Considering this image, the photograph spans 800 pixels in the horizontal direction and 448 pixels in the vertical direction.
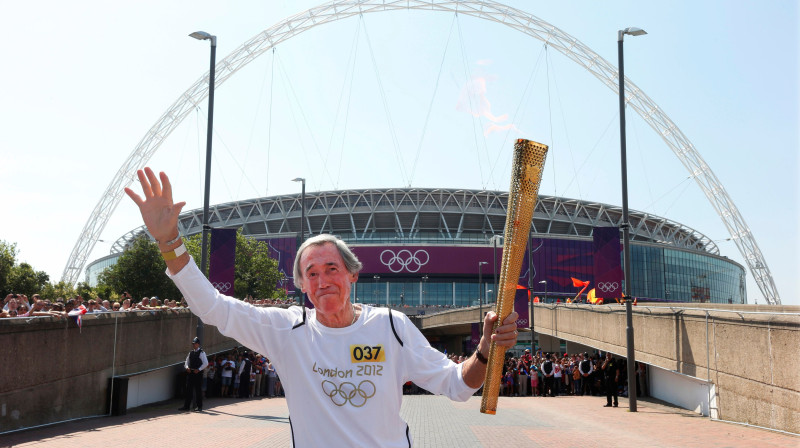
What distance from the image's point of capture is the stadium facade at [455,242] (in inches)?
3565

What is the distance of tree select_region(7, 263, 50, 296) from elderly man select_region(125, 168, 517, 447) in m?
43.1

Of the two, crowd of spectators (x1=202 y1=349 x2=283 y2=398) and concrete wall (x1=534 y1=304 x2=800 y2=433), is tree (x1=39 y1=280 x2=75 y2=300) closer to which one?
crowd of spectators (x1=202 y1=349 x2=283 y2=398)

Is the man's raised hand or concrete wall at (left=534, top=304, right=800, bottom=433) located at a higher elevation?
the man's raised hand

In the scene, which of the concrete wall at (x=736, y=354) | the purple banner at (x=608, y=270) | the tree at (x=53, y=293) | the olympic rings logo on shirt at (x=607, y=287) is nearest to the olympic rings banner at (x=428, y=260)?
the tree at (x=53, y=293)

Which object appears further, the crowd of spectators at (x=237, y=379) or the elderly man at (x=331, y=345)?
the crowd of spectators at (x=237, y=379)

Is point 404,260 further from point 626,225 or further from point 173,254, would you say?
point 173,254

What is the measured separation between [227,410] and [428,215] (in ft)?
275

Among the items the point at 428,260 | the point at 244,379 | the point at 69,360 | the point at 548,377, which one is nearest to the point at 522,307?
the point at 548,377

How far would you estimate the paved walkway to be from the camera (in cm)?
1270

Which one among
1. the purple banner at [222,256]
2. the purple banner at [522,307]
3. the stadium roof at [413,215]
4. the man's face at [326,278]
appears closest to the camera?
the man's face at [326,278]

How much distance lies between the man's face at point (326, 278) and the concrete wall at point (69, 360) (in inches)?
429

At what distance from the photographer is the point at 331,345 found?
3.55 m

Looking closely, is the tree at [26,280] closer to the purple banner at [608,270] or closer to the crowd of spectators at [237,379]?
the crowd of spectators at [237,379]

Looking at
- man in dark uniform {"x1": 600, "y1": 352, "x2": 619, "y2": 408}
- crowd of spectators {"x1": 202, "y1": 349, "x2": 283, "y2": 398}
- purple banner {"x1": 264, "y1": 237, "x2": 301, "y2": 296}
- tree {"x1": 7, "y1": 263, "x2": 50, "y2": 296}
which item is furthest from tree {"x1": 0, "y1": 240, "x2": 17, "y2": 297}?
purple banner {"x1": 264, "y1": 237, "x2": 301, "y2": 296}
